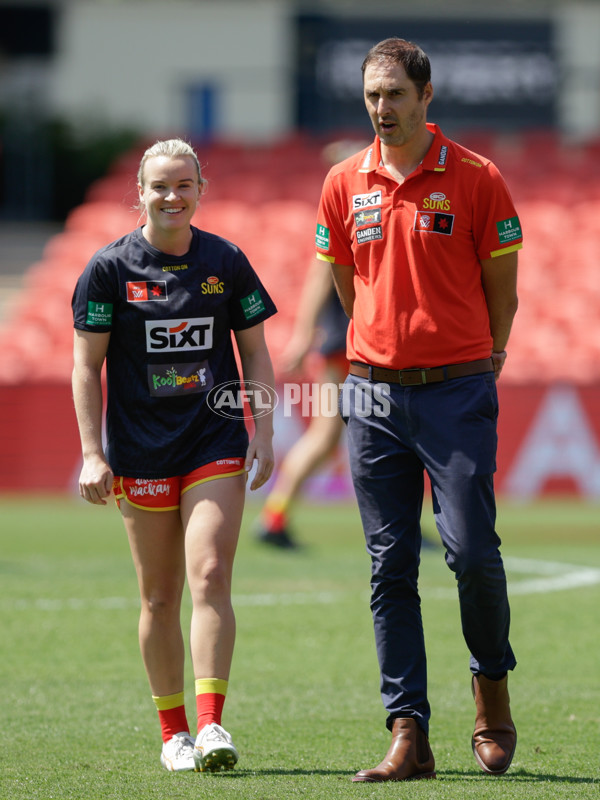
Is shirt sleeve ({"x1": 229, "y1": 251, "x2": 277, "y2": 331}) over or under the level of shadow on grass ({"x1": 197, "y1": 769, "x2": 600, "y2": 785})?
over

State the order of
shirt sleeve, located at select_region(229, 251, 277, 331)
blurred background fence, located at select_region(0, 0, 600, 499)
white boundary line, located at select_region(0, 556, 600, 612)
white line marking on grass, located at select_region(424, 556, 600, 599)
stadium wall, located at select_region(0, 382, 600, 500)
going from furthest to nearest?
blurred background fence, located at select_region(0, 0, 600, 499) → stadium wall, located at select_region(0, 382, 600, 500) → white line marking on grass, located at select_region(424, 556, 600, 599) → white boundary line, located at select_region(0, 556, 600, 612) → shirt sleeve, located at select_region(229, 251, 277, 331)

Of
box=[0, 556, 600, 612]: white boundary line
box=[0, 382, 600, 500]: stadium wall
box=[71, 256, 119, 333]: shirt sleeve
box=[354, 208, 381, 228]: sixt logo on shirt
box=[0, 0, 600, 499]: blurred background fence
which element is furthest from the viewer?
box=[0, 0, 600, 499]: blurred background fence

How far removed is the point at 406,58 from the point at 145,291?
112cm

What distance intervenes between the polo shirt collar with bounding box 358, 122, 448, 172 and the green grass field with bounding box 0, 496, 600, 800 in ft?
6.26

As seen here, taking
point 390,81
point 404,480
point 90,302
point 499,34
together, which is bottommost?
point 404,480

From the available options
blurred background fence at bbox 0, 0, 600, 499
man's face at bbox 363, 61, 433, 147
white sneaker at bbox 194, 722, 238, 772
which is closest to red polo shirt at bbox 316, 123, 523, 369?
man's face at bbox 363, 61, 433, 147

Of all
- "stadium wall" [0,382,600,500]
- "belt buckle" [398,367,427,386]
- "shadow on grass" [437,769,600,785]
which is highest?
"belt buckle" [398,367,427,386]

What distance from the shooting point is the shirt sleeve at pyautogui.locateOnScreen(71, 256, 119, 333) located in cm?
427

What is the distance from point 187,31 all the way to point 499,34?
9.15m

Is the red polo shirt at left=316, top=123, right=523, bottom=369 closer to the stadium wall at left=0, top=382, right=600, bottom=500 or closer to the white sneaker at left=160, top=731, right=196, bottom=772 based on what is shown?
the white sneaker at left=160, top=731, right=196, bottom=772

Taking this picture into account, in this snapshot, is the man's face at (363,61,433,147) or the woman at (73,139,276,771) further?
the woman at (73,139,276,771)

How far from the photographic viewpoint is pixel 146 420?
434 cm

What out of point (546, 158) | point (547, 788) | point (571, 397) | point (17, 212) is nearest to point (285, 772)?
point (547, 788)

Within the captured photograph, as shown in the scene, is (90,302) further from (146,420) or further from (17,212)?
(17,212)
